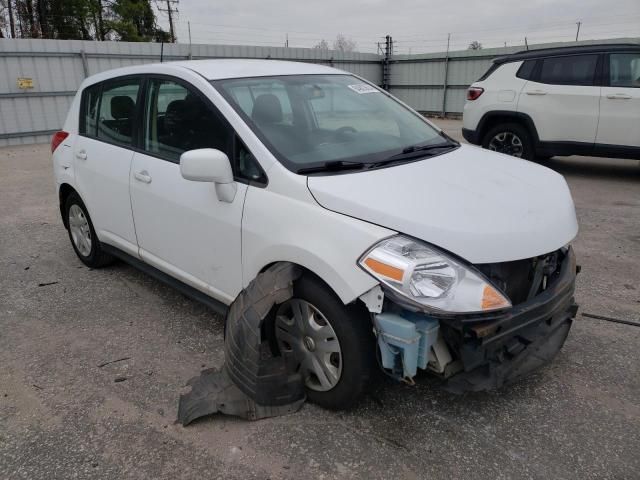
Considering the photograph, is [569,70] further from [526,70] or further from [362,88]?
[362,88]

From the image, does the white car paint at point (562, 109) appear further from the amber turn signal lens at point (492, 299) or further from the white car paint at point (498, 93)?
the amber turn signal lens at point (492, 299)

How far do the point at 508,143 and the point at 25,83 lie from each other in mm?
11280

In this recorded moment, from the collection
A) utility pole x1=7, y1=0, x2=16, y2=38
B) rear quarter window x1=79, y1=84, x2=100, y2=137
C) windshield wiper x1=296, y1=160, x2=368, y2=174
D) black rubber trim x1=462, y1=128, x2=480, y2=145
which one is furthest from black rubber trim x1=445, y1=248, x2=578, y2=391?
utility pole x1=7, y1=0, x2=16, y2=38

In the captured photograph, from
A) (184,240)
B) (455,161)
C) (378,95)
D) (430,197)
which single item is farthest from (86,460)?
(378,95)

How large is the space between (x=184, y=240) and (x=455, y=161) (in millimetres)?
1723

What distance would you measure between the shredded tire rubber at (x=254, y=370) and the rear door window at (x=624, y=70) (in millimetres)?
6888

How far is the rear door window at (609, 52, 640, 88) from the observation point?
23.7 feet

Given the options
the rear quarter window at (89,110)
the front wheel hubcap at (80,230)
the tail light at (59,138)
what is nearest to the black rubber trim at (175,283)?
the front wheel hubcap at (80,230)

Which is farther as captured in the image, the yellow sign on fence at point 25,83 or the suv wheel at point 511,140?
the yellow sign on fence at point 25,83

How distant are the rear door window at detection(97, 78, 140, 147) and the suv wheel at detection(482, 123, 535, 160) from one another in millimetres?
6085

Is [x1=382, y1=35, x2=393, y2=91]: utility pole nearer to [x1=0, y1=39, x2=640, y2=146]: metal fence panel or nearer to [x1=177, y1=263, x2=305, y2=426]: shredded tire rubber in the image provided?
[x1=0, y1=39, x2=640, y2=146]: metal fence panel

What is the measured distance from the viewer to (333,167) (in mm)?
2670

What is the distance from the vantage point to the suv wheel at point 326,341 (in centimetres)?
235

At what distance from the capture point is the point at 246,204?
2.75 m
